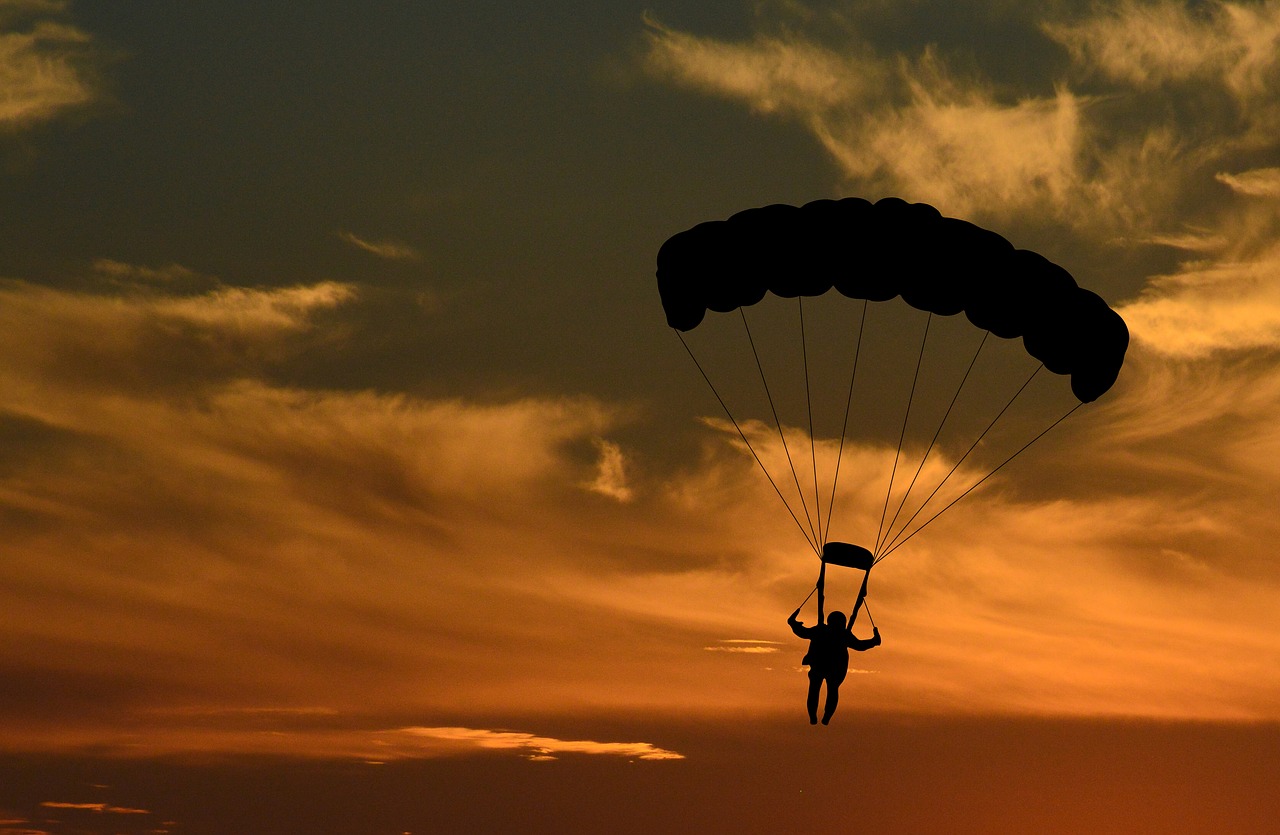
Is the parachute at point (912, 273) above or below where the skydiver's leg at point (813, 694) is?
above

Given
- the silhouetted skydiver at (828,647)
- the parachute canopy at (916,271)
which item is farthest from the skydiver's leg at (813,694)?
the parachute canopy at (916,271)

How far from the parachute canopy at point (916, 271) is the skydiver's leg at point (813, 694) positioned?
648 centimetres

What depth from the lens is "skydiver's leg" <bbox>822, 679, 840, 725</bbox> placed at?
26406 millimetres

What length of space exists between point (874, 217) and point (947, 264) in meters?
1.42

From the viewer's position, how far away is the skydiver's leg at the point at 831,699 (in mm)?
26406

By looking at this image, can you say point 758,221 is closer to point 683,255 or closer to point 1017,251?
point 683,255

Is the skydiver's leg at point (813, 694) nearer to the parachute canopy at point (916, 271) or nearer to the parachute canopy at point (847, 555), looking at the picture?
the parachute canopy at point (847, 555)

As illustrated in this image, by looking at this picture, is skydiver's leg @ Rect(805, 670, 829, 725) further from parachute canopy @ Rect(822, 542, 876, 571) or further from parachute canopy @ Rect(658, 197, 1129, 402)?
parachute canopy @ Rect(658, 197, 1129, 402)

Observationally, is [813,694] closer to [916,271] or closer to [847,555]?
[847,555]

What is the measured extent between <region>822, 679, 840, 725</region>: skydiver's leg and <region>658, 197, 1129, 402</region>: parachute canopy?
653 centimetres

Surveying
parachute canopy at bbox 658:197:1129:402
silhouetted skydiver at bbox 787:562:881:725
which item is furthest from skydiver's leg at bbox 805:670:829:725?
parachute canopy at bbox 658:197:1129:402

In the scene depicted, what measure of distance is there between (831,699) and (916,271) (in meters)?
7.42

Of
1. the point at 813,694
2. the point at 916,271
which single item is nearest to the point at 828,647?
the point at 813,694

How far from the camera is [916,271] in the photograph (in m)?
25.6
